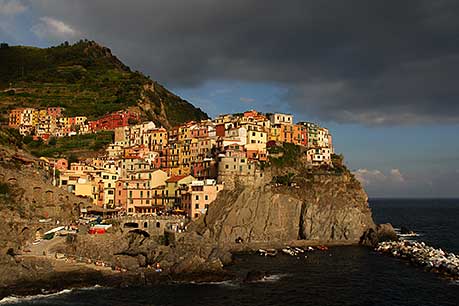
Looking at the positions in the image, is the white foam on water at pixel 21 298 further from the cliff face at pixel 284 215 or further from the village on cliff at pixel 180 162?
the cliff face at pixel 284 215

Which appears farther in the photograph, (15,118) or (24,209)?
(15,118)

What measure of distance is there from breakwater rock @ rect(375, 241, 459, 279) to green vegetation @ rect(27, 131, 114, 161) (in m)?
76.6

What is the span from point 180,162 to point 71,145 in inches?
1486

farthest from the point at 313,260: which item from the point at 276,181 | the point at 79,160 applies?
the point at 79,160

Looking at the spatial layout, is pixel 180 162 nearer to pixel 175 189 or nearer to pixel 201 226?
pixel 175 189

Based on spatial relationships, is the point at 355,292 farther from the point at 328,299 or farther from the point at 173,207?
the point at 173,207

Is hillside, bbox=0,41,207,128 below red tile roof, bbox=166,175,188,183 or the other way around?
the other way around

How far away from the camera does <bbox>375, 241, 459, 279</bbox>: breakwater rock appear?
2625 inches

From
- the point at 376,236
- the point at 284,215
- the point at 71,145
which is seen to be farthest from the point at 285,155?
the point at 71,145

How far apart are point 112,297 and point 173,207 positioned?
3998 cm

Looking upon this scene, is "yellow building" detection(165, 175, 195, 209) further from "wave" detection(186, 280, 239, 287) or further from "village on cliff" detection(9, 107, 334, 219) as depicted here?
"wave" detection(186, 280, 239, 287)

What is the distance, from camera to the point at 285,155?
4112 inches

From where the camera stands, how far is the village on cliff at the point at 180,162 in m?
90.5

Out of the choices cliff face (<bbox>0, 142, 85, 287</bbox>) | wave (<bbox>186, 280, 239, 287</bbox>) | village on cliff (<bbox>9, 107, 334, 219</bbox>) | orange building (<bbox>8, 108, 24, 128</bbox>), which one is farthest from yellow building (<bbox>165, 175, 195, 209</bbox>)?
orange building (<bbox>8, 108, 24, 128</bbox>)
